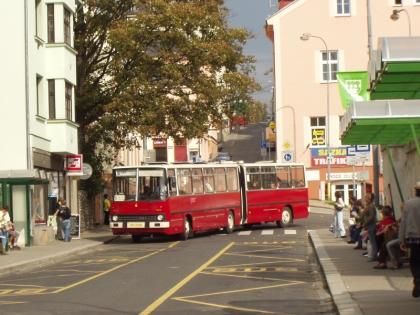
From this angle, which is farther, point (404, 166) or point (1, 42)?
point (1, 42)

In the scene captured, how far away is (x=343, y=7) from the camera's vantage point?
5809 cm

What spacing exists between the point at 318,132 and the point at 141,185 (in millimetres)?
30265

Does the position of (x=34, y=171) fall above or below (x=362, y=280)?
above

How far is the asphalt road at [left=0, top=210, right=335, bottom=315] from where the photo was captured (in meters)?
12.5

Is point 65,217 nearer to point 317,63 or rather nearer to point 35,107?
point 35,107

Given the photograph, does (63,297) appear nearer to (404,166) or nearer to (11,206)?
(404,166)

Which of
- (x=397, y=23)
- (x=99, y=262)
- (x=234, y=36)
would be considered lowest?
(x=99, y=262)

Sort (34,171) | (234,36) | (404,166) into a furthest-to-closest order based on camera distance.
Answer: (234,36)
(34,171)
(404,166)

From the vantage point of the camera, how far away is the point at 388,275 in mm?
15617

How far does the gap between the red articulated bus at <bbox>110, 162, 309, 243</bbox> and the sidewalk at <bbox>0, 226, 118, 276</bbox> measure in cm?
173

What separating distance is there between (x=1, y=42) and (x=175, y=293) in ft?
56.7

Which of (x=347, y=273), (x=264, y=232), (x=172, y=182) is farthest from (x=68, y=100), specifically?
(x=347, y=273)

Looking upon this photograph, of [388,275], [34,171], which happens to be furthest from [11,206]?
[388,275]

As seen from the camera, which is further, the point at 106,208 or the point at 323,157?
the point at 323,157
